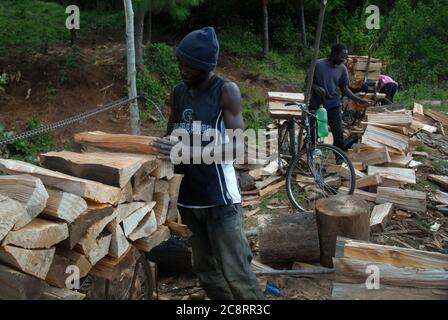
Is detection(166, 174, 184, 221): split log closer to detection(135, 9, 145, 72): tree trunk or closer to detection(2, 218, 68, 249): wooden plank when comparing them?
detection(2, 218, 68, 249): wooden plank

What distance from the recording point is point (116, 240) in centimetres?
301

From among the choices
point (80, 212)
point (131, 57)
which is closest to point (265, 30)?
point (131, 57)

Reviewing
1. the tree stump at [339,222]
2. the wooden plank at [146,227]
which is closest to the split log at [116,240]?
the wooden plank at [146,227]

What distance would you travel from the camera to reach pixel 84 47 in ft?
40.8

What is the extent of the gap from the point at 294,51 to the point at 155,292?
45.6ft

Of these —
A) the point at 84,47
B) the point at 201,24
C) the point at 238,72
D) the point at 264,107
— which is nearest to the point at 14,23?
the point at 84,47

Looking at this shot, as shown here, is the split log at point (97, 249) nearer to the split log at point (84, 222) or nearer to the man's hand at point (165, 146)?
the split log at point (84, 222)

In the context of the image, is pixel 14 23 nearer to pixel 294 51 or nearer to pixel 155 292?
pixel 294 51

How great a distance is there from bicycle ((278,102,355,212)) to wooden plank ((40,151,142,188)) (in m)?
3.34

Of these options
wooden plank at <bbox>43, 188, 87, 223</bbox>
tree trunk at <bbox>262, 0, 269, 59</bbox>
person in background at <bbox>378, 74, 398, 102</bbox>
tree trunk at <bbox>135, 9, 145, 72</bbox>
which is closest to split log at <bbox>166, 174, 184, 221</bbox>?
wooden plank at <bbox>43, 188, 87, 223</bbox>

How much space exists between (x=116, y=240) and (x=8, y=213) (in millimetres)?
765

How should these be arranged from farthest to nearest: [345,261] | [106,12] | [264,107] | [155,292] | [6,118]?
[106,12] < [264,107] < [6,118] < [155,292] < [345,261]

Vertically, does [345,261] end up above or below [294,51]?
below

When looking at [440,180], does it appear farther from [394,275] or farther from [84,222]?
[84,222]
